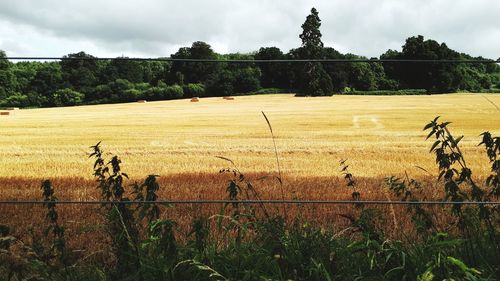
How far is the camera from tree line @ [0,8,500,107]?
13.2m

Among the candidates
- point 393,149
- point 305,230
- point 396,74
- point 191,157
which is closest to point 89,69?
point 191,157

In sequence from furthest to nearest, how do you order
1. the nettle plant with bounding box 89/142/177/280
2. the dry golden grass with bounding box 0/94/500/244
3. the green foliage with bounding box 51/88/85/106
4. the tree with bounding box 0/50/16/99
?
1. the green foliage with bounding box 51/88/85/106
2. the tree with bounding box 0/50/16/99
3. the dry golden grass with bounding box 0/94/500/244
4. the nettle plant with bounding box 89/142/177/280

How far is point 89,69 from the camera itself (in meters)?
18.4

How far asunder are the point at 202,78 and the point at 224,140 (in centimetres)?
1513

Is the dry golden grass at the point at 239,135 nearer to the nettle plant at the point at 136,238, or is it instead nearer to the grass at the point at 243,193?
the grass at the point at 243,193

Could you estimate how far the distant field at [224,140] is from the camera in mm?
11398

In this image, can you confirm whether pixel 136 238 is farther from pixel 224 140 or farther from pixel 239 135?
pixel 239 135

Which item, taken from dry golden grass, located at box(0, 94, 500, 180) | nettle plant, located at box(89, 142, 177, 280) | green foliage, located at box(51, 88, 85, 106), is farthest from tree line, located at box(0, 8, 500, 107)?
nettle plant, located at box(89, 142, 177, 280)

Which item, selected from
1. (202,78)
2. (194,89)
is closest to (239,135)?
(202,78)

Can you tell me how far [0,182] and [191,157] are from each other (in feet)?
18.9

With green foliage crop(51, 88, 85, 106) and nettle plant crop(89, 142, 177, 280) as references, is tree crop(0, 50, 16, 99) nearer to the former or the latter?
green foliage crop(51, 88, 85, 106)

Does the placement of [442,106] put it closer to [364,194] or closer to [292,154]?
[292,154]

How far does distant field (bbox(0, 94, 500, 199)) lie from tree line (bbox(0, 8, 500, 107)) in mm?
1434

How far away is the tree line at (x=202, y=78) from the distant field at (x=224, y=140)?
1.43m
